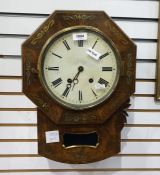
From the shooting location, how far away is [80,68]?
1004mm

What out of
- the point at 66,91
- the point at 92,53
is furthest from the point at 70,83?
the point at 92,53

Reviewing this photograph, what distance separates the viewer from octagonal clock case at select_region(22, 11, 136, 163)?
3.22 ft

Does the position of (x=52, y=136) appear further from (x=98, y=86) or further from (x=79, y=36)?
(x=79, y=36)

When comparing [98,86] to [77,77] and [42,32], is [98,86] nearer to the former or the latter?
[77,77]

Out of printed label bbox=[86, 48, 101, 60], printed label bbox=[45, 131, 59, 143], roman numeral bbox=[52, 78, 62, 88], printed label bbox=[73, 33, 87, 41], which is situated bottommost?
printed label bbox=[45, 131, 59, 143]

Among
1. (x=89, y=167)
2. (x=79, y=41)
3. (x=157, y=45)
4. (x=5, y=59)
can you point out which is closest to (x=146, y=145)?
(x=89, y=167)

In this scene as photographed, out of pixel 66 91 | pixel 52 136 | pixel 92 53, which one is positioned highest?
pixel 92 53

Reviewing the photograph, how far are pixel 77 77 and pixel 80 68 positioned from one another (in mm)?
36

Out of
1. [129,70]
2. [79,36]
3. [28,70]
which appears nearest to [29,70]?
[28,70]

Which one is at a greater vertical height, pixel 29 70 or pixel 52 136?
pixel 29 70

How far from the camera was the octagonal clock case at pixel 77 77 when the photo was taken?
983mm

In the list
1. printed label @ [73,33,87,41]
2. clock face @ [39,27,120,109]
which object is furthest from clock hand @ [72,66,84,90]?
printed label @ [73,33,87,41]

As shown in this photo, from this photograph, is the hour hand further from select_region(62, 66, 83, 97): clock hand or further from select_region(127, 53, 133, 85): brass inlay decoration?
select_region(127, 53, 133, 85): brass inlay decoration

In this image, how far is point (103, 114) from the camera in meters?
1.03
